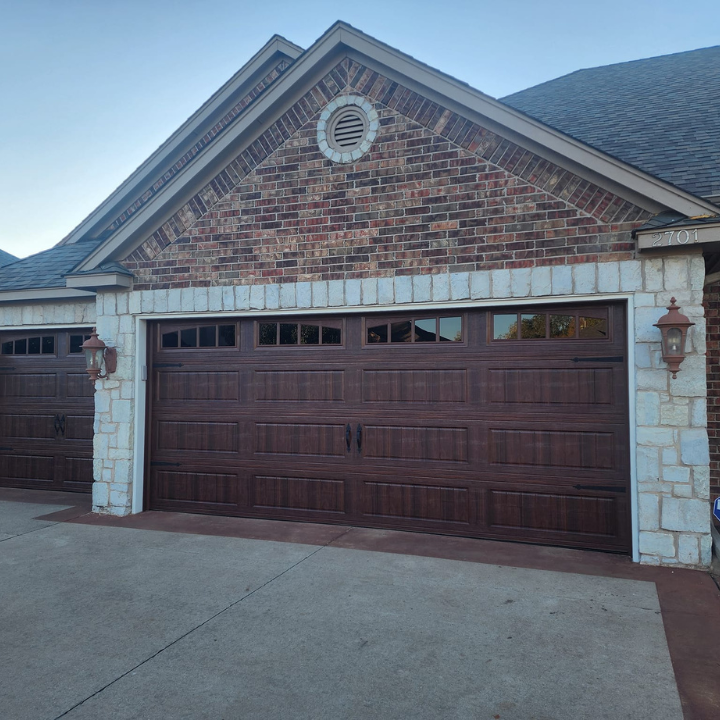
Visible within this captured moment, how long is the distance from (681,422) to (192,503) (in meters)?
5.82

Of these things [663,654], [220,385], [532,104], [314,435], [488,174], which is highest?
[532,104]

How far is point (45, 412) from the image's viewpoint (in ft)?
29.9

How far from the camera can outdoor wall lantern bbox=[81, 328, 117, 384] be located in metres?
7.29

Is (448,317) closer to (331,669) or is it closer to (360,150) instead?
(360,150)

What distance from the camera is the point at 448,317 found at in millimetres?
6441

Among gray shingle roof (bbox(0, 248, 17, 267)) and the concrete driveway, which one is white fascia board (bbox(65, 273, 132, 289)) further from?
gray shingle roof (bbox(0, 248, 17, 267))

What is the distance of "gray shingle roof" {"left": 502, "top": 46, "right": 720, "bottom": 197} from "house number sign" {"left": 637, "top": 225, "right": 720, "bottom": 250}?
1.09 meters

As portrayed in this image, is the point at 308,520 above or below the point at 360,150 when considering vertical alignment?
below

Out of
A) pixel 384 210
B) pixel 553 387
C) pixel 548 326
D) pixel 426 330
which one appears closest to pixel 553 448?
pixel 553 387

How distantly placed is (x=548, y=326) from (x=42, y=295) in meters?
7.50

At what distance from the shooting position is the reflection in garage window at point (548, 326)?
589 centimetres

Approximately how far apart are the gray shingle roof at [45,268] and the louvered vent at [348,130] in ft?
14.2

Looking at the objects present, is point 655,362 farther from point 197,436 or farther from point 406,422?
point 197,436

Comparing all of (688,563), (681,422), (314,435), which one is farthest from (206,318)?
(688,563)
